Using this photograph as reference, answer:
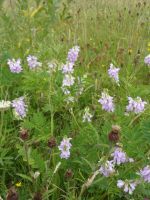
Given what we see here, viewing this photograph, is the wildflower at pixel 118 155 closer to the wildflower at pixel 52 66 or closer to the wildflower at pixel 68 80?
the wildflower at pixel 68 80

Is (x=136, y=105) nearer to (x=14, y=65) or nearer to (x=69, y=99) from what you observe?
(x=69, y=99)

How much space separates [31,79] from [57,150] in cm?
50

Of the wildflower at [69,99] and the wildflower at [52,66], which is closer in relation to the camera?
the wildflower at [69,99]

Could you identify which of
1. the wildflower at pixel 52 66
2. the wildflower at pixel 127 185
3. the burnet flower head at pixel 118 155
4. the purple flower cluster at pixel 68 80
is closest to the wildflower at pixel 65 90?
the purple flower cluster at pixel 68 80

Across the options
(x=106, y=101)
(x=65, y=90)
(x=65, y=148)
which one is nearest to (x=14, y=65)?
(x=65, y=90)

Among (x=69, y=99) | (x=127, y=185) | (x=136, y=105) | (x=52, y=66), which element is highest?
(x=52, y=66)

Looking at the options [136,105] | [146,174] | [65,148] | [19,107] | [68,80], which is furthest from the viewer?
[68,80]

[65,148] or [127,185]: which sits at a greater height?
[65,148]

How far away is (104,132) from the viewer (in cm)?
174

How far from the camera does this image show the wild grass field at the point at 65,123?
1627 millimetres

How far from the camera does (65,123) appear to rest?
2176 mm

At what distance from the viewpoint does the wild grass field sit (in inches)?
64.1

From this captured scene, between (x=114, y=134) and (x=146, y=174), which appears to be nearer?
(x=114, y=134)

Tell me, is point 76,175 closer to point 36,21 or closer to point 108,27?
point 36,21
